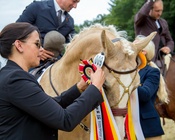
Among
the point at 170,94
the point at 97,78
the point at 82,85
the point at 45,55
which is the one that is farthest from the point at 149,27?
the point at 97,78

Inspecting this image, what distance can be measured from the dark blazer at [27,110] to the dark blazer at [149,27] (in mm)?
4970

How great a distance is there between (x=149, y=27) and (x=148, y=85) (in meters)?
3.12

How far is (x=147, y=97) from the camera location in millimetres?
4418

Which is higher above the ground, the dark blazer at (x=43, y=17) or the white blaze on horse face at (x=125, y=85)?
the dark blazer at (x=43, y=17)

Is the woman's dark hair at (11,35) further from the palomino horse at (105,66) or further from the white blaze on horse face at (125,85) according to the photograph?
the white blaze on horse face at (125,85)

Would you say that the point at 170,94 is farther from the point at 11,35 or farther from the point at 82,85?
the point at 11,35

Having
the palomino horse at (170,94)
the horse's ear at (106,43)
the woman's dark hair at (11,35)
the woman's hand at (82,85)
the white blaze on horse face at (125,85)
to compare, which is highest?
the woman's dark hair at (11,35)

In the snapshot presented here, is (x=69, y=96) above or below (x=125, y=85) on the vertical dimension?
above

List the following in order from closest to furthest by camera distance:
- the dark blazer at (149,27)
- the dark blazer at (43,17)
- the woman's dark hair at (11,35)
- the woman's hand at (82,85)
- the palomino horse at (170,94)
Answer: the woman's dark hair at (11,35) → the woman's hand at (82,85) → the dark blazer at (43,17) → the dark blazer at (149,27) → the palomino horse at (170,94)

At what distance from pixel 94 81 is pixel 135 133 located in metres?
1.62

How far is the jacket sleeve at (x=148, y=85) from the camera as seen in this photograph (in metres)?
4.35

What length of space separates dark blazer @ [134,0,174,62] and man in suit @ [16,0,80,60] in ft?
8.80

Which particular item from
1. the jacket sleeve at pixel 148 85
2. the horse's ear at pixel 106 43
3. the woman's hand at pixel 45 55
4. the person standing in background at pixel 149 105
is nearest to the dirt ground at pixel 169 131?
the person standing in background at pixel 149 105

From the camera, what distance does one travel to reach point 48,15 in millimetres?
4723
